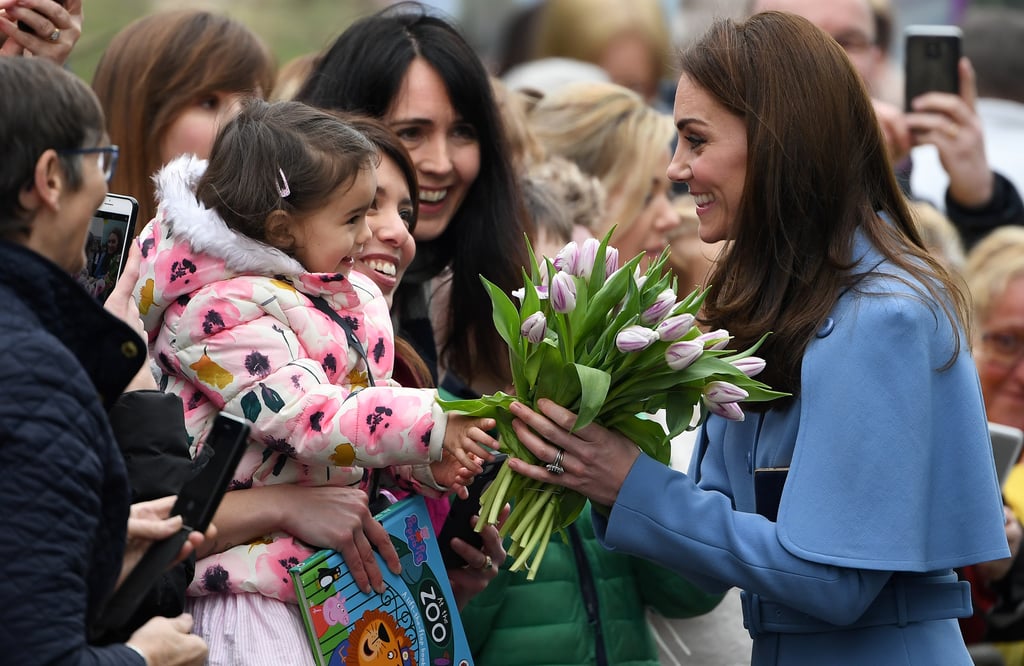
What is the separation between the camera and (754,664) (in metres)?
3.27

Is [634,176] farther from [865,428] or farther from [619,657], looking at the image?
[865,428]

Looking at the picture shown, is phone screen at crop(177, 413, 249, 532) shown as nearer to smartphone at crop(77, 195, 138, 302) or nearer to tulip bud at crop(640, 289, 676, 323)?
smartphone at crop(77, 195, 138, 302)

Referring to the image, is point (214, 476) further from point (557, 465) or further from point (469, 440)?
point (557, 465)

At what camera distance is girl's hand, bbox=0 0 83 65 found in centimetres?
328

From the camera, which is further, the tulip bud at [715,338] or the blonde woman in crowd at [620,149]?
the blonde woman in crowd at [620,149]

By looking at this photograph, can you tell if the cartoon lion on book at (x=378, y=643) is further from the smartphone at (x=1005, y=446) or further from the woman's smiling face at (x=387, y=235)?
the smartphone at (x=1005, y=446)

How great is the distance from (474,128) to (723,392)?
1695 mm

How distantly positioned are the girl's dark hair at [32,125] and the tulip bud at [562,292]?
983mm

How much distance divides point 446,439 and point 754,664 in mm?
910

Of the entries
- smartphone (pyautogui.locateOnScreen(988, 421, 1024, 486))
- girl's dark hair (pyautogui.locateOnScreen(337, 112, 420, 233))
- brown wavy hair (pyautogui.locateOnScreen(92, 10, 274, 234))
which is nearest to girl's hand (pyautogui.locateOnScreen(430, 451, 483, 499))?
girl's dark hair (pyautogui.locateOnScreen(337, 112, 420, 233))

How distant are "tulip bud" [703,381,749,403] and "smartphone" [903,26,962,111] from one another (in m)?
3.68

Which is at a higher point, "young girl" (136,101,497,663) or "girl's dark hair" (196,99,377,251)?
"girl's dark hair" (196,99,377,251)

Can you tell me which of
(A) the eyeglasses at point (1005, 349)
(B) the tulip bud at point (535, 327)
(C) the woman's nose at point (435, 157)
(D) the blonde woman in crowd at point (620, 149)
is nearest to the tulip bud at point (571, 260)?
(B) the tulip bud at point (535, 327)

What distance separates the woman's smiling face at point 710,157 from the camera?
3174mm
